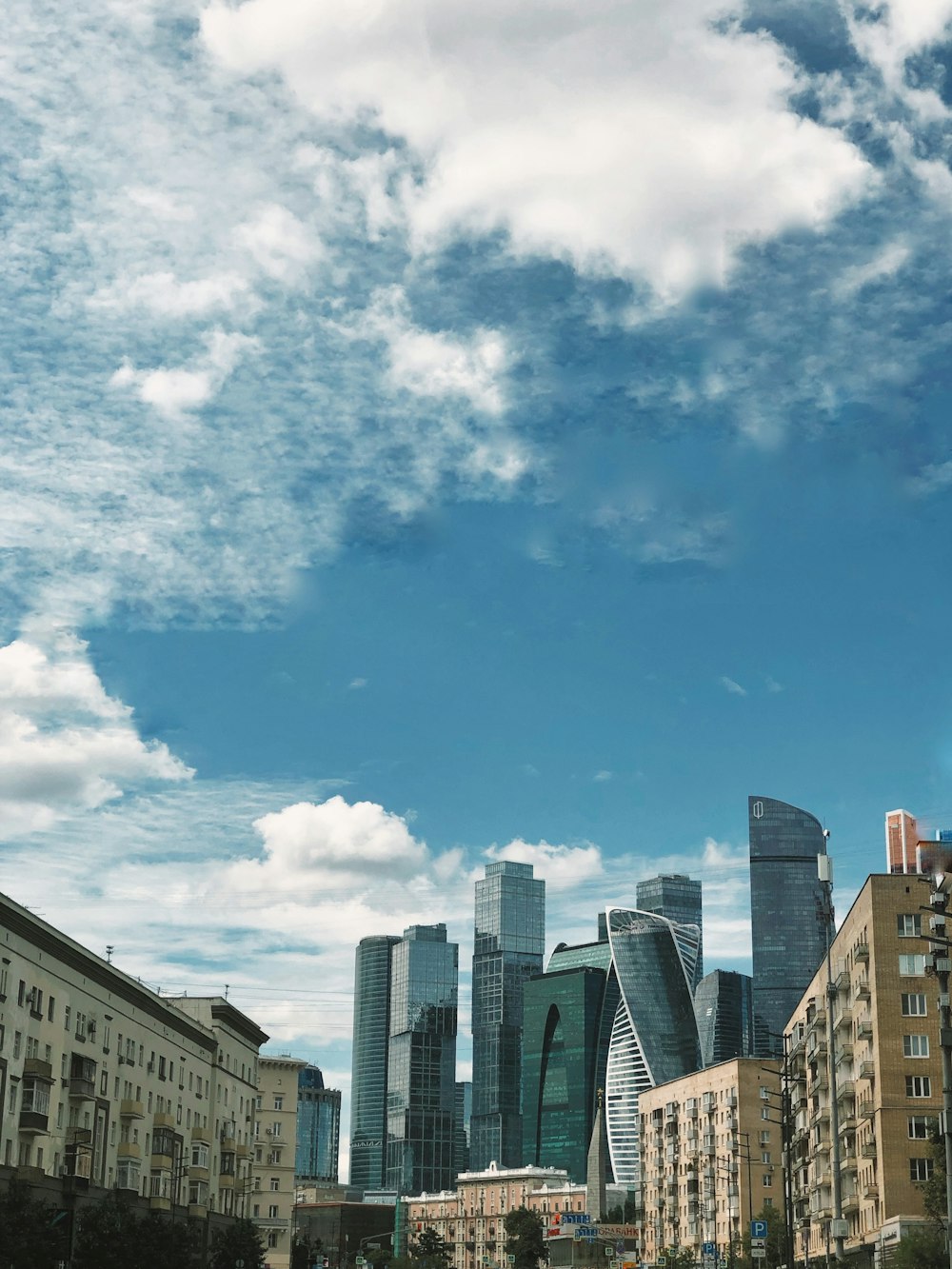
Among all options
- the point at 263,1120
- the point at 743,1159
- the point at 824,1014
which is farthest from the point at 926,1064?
the point at 263,1120

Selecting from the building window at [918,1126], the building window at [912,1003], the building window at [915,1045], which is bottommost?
the building window at [918,1126]

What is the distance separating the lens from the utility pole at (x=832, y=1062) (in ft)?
283

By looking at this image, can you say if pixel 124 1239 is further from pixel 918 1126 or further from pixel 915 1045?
pixel 915 1045

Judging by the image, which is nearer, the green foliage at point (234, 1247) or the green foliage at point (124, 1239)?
the green foliage at point (124, 1239)

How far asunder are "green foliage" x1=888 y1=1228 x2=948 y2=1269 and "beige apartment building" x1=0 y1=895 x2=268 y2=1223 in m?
39.0

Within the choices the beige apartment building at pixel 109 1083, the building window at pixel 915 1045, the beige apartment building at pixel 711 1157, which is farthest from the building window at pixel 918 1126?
the beige apartment building at pixel 711 1157

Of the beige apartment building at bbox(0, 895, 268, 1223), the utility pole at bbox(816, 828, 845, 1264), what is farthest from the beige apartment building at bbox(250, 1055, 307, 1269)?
the utility pole at bbox(816, 828, 845, 1264)

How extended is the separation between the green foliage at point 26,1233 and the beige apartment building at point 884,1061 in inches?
1613

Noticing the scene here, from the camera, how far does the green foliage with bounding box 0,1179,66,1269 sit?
66062mm

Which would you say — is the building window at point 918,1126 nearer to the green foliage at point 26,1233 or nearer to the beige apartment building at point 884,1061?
the beige apartment building at point 884,1061

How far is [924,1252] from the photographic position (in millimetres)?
68438

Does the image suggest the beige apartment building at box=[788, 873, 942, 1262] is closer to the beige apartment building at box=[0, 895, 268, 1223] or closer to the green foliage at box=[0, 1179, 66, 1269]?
the beige apartment building at box=[0, 895, 268, 1223]

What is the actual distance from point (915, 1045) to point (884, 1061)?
199 centimetres

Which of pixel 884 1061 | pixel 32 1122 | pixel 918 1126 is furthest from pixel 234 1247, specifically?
pixel 918 1126
